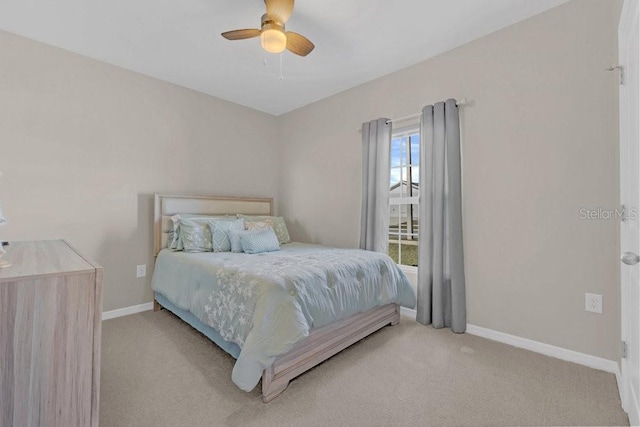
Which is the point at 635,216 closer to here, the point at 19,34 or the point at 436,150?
the point at 436,150

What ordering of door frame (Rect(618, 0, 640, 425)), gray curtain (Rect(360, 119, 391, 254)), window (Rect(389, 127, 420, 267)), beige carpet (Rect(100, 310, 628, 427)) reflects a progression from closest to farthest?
1. door frame (Rect(618, 0, 640, 425))
2. beige carpet (Rect(100, 310, 628, 427))
3. gray curtain (Rect(360, 119, 391, 254))
4. window (Rect(389, 127, 420, 267))

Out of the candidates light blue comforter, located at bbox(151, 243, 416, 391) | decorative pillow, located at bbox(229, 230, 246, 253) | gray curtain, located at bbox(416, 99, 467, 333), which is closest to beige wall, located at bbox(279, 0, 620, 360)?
gray curtain, located at bbox(416, 99, 467, 333)

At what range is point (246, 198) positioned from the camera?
386cm

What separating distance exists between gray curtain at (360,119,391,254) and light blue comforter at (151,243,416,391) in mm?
488

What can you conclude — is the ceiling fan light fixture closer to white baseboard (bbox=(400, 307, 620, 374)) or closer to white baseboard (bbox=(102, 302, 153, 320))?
white baseboard (bbox=(400, 307, 620, 374))

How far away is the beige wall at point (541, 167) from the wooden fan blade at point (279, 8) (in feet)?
5.01

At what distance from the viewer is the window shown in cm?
318

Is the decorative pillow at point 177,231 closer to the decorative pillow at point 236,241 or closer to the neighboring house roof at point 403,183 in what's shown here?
the decorative pillow at point 236,241

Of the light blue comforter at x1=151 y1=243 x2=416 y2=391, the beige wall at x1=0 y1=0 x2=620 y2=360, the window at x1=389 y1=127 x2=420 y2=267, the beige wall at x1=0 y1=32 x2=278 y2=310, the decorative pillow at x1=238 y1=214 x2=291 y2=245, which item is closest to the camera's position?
the light blue comforter at x1=151 y1=243 x2=416 y2=391

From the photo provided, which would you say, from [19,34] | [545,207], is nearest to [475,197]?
[545,207]

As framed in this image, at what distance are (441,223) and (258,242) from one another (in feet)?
5.66

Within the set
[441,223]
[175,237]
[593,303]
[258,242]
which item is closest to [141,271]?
[175,237]
